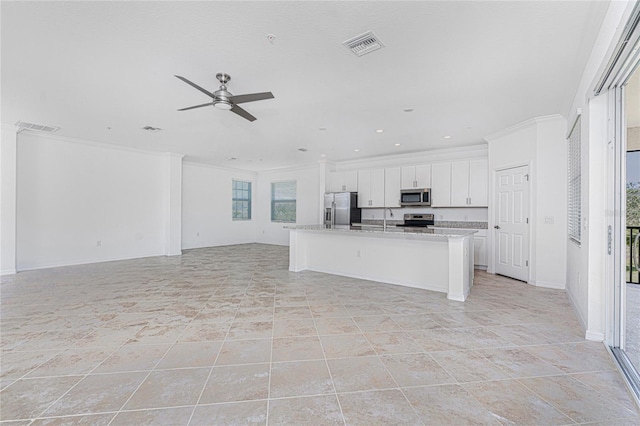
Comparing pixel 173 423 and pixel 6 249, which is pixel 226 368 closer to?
pixel 173 423

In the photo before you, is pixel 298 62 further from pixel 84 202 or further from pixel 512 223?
pixel 84 202

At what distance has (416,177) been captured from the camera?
661 centimetres

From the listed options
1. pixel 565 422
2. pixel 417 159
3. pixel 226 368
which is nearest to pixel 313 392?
pixel 226 368

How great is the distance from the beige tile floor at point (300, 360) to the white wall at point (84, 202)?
2026 millimetres

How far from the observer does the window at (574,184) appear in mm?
3343

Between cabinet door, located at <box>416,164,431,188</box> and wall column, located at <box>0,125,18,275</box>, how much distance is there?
26.0 ft

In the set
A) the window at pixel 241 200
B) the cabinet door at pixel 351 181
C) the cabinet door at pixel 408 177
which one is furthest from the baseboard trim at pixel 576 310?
the window at pixel 241 200

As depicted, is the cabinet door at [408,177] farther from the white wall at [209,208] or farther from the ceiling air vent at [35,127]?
the ceiling air vent at [35,127]

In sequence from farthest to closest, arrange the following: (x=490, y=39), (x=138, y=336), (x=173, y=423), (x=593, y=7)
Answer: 1. (x=138, y=336)
2. (x=490, y=39)
3. (x=593, y=7)
4. (x=173, y=423)

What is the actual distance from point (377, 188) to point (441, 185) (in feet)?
5.10

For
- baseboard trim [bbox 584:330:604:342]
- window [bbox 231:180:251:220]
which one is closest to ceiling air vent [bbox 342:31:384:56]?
baseboard trim [bbox 584:330:604:342]

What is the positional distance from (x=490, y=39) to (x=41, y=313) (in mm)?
5372

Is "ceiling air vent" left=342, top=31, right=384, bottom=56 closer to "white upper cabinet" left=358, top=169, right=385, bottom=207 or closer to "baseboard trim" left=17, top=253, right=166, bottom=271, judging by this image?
"white upper cabinet" left=358, top=169, right=385, bottom=207

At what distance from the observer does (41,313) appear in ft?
10.4
